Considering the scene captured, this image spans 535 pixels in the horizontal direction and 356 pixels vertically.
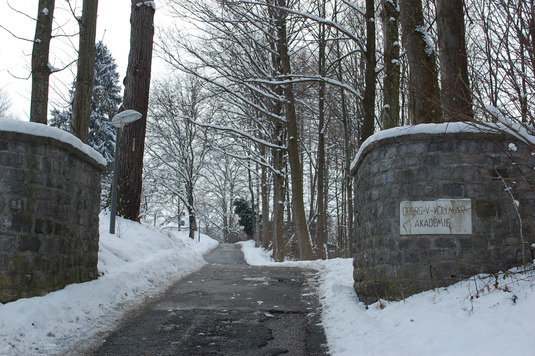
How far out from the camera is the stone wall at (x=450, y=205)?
522 cm

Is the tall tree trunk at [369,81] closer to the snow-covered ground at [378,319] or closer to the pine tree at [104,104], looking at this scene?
the snow-covered ground at [378,319]

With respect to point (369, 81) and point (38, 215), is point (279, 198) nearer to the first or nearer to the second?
point (369, 81)

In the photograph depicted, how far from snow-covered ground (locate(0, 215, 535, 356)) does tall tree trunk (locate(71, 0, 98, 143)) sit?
3372mm

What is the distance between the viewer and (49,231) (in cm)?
564

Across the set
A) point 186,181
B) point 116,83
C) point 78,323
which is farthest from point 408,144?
point 116,83

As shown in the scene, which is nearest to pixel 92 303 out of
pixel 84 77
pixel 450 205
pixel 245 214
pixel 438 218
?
pixel 438 218

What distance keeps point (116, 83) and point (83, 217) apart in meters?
28.1

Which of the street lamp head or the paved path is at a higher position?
the street lamp head

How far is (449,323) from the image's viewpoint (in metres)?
4.21

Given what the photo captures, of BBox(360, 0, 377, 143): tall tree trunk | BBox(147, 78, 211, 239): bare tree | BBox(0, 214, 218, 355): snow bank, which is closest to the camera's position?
BBox(0, 214, 218, 355): snow bank

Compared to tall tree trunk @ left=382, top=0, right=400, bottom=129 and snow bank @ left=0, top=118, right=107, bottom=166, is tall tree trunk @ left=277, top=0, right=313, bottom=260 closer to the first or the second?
tall tree trunk @ left=382, top=0, right=400, bottom=129

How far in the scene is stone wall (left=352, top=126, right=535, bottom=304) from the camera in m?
5.22

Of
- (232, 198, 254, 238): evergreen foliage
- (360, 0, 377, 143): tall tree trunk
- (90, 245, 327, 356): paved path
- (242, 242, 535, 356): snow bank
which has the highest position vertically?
(360, 0, 377, 143): tall tree trunk

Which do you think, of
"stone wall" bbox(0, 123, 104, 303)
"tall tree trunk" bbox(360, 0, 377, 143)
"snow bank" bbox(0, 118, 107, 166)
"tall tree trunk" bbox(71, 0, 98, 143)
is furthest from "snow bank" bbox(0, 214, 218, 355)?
"tall tree trunk" bbox(360, 0, 377, 143)
